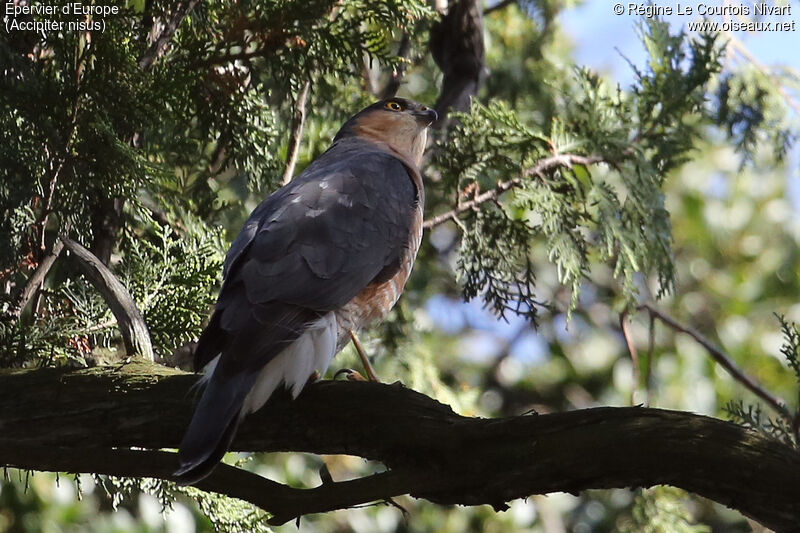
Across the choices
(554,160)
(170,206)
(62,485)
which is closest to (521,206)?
(554,160)

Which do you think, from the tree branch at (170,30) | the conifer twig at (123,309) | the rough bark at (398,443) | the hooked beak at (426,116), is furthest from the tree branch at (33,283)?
the hooked beak at (426,116)

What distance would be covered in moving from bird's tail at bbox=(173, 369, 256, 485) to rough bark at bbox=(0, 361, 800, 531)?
0.64 feet

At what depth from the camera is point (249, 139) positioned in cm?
390

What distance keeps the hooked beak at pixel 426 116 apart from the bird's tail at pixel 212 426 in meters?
2.32

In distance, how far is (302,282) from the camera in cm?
313

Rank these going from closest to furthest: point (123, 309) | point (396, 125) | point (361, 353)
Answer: point (123, 309) < point (361, 353) < point (396, 125)

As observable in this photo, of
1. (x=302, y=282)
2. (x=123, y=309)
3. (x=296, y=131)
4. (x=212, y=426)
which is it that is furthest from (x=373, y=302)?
(x=296, y=131)

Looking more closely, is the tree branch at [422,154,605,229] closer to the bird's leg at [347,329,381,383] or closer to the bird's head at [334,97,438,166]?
the bird's head at [334,97,438,166]

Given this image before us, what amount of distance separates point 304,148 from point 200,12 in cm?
170

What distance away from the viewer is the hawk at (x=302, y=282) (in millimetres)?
2658

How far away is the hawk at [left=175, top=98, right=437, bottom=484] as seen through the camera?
266cm

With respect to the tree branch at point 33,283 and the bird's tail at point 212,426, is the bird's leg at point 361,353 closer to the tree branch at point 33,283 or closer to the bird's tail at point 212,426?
the bird's tail at point 212,426

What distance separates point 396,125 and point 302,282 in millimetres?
1759

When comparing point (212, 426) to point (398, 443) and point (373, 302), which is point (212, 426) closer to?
point (398, 443)
